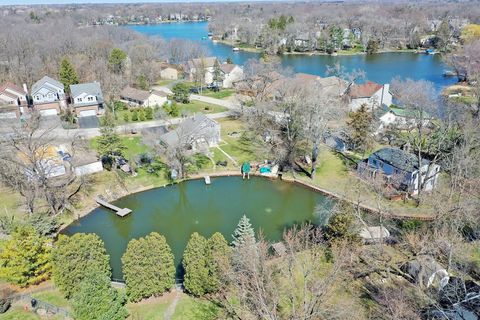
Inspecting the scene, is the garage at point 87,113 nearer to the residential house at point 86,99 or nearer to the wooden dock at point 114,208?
the residential house at point 86,99

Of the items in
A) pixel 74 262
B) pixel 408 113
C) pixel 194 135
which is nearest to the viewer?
pixel 74 262

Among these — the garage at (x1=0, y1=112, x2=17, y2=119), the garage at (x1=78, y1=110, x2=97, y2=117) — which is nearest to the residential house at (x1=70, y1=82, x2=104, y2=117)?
the garage at (x1=78, y1=110, x2=97, y2=117)

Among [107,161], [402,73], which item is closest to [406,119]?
[107,161]

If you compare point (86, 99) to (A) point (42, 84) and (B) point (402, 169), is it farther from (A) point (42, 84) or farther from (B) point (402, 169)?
(B) point (402, 169)

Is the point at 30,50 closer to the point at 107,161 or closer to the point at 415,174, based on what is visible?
the point at 107,161

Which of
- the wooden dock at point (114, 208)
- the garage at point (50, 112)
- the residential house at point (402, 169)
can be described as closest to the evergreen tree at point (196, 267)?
the wooden dock at point (114, 208)

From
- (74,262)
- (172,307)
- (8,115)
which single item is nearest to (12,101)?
(8,115)
